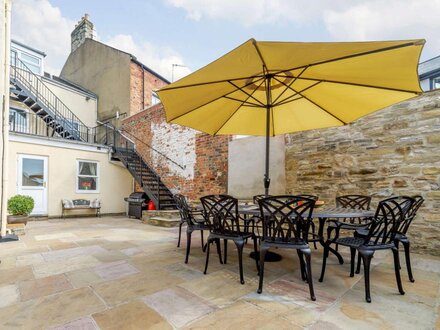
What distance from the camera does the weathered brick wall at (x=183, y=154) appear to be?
6312 mm

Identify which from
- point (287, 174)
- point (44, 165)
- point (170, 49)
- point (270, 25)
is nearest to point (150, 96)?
point (170, 49)

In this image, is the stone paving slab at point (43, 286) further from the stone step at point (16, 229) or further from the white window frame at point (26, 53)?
the white window frame at point (26, 53)

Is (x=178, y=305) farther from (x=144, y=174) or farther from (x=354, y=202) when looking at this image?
(x=144, y=174)

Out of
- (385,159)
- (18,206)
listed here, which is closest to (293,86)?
(385,159)

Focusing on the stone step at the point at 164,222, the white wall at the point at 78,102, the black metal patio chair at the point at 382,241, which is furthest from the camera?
the white wall at the point at 78,102

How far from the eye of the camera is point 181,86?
8.40ft

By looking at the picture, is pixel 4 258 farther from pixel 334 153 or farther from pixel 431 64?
pixel 431 64

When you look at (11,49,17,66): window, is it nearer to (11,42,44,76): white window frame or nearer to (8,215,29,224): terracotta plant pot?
(11,42,44,76): white window frame

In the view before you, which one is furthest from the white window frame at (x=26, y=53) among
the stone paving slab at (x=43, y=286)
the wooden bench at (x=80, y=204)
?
the stone paving slab at (x=43, y=286)

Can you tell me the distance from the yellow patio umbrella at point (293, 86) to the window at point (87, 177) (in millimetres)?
6777

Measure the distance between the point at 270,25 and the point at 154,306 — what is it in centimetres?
657

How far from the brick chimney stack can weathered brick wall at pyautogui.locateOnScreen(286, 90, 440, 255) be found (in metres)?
13.7

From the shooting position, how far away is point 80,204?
829 centimetres

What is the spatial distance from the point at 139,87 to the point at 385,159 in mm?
10414
